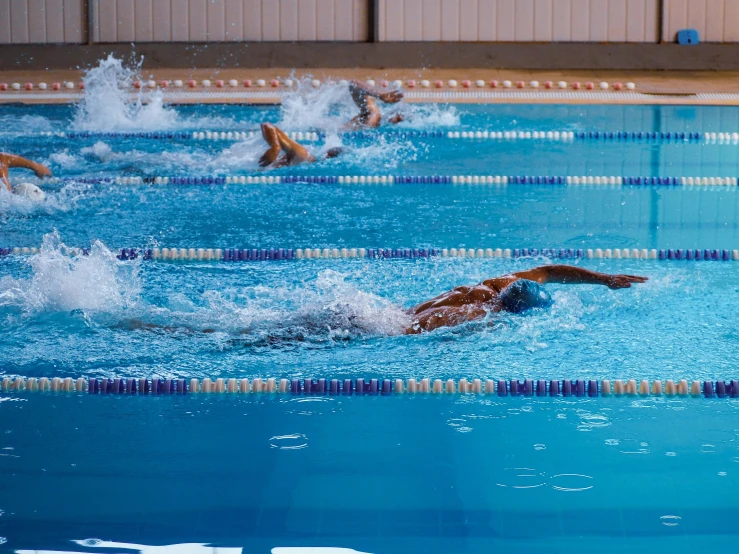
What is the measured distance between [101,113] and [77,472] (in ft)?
19.2

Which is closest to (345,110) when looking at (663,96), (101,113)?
(101,113)

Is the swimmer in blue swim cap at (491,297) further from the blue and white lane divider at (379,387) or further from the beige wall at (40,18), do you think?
the beige wall at (40,18)

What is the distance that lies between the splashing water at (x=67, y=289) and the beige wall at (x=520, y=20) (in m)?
7.39

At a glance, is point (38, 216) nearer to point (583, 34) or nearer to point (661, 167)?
point (661, 167)

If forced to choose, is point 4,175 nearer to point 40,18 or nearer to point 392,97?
point 392,97

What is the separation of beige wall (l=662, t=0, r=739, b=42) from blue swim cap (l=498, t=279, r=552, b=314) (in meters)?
8.07

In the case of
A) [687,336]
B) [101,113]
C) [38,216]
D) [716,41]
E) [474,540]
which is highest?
[716,41]

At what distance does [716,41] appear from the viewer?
A: 35.4 ft

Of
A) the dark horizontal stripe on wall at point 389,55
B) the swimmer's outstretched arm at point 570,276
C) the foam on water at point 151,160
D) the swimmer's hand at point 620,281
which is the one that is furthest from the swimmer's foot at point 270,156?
the dark horizontal stripe on wall at point 389,55

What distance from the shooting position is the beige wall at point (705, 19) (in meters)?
10.8

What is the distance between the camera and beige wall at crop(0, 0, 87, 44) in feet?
36.4

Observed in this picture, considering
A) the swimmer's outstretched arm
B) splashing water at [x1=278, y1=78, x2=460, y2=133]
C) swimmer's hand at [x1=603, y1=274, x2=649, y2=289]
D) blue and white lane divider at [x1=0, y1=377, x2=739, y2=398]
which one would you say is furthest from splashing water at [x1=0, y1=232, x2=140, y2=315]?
splashing water at [x1=278, y1=78, x2=460, y2=133]

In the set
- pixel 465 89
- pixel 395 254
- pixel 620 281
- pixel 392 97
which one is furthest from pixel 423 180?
pixel 465 89

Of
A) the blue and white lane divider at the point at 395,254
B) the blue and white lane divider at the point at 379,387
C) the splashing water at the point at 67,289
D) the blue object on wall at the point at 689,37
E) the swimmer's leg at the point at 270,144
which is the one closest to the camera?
the blue and white lane divider at the point at 379,387
